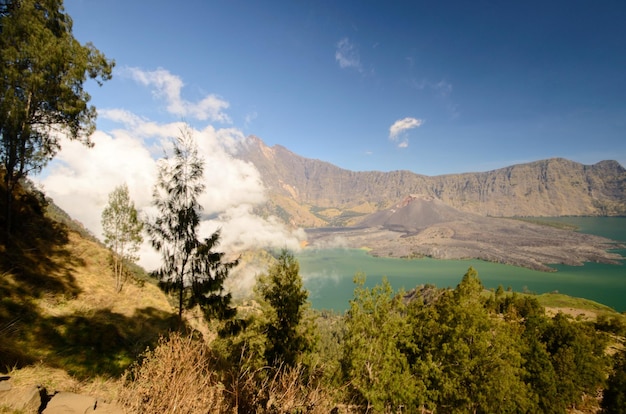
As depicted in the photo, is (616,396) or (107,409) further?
(616,396)

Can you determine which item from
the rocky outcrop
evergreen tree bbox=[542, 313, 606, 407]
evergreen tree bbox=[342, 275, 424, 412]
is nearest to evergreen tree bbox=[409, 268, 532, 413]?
evergreen tree bbox=[342, 275, 424, 412]

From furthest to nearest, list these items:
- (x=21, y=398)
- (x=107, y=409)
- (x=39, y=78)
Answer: (x=39, y=78) → (x=107, y=409) → (x=21, y=398)

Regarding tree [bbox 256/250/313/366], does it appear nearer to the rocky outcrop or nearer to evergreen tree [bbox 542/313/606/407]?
the rocky outcrop

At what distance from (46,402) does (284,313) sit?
14.0 m

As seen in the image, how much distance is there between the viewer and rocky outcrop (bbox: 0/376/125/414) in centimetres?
395

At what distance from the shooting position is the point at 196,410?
3721mm

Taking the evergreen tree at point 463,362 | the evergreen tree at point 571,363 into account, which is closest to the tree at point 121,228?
the evergreen tree at point 463,362

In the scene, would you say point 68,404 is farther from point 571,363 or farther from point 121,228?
point 571,363

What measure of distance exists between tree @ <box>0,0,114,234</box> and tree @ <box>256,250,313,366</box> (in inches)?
530

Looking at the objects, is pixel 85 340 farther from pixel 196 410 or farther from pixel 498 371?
pixel 498 371

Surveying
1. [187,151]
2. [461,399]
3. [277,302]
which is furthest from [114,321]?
[461,399]

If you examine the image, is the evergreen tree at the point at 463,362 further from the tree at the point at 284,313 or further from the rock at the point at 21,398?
the rock at the point at 21,398

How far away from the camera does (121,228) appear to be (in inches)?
909

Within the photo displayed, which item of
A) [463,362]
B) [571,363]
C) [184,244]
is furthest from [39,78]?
[571,363]
